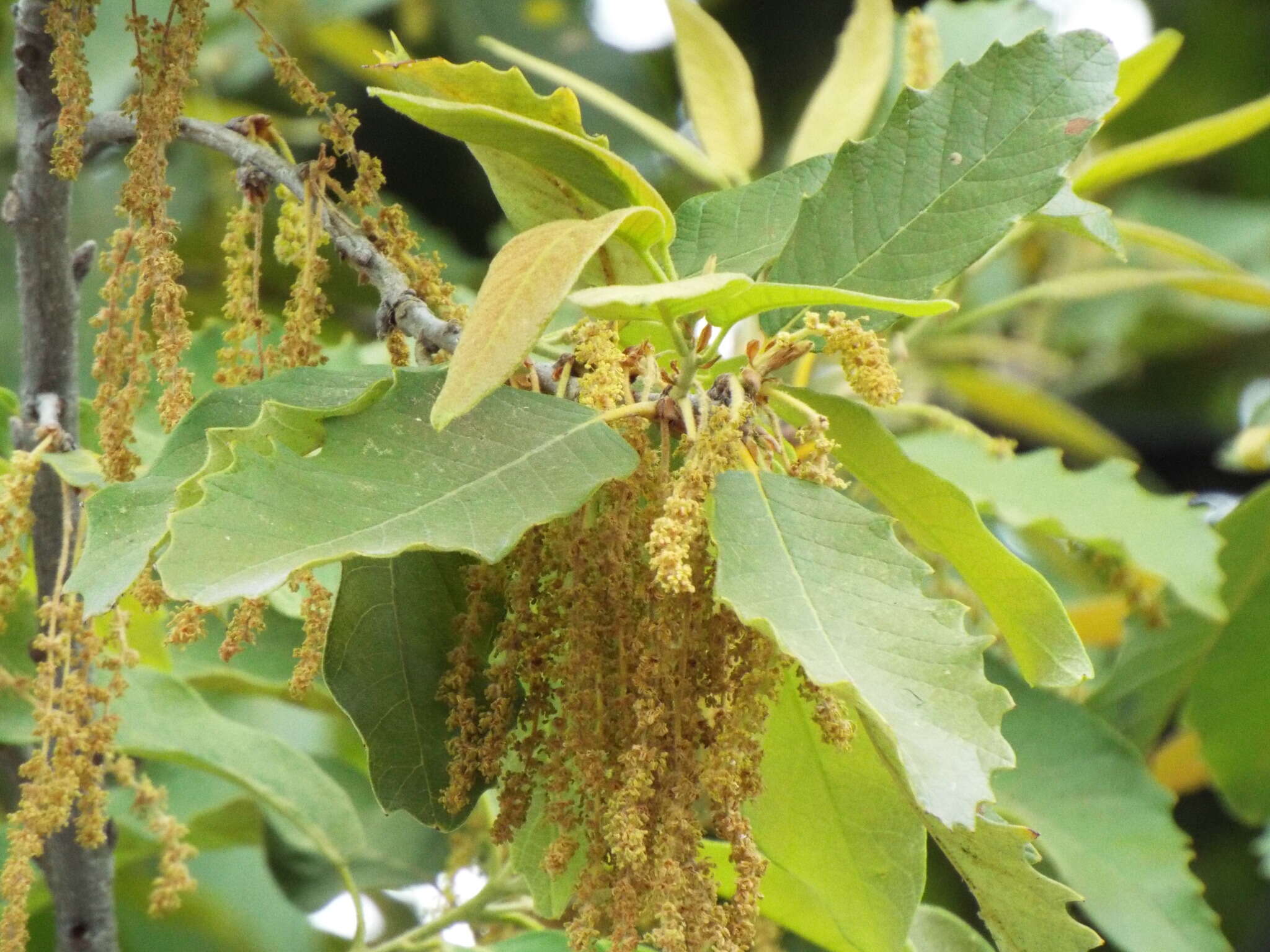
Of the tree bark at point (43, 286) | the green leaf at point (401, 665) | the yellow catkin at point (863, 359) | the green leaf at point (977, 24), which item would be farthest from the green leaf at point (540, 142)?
the green leaf at point (977, 24)

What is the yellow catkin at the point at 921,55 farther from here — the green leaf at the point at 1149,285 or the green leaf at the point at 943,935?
the green leaf at the point at 943,935

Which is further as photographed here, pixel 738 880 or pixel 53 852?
pixel 53 852

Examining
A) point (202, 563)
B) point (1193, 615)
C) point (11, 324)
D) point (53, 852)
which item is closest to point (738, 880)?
point (202, 563)

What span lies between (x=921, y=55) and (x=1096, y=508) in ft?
1.61

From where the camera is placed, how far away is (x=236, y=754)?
Result: 127 centimetres

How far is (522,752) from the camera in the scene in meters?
0.75

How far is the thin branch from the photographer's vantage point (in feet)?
2.57

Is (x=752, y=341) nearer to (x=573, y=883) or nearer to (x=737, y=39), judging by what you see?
(x=573, y=883)

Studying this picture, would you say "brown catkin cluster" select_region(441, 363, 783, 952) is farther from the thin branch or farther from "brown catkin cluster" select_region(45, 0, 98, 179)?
"brown catkin cluster" select_region(45, 0, 98, 179)

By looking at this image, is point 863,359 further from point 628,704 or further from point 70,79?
point 70,79

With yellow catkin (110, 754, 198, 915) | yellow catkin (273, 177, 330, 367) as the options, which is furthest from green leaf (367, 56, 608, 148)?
yellow catkin (110, 754, 198, 915)

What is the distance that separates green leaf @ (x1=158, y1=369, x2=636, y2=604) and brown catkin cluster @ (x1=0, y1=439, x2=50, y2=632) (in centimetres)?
26

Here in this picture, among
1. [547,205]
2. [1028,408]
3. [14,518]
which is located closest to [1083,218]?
[547,205]

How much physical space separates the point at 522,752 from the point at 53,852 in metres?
0.55
